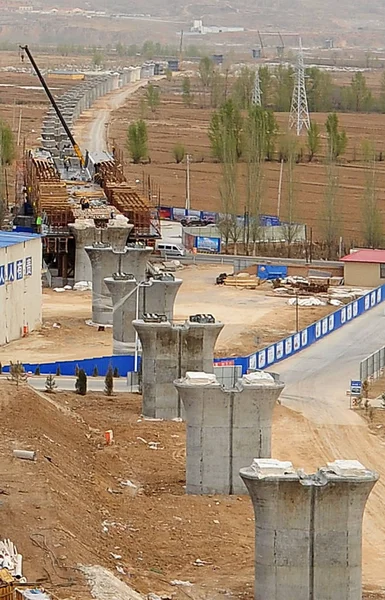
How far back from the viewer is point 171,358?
3900cm

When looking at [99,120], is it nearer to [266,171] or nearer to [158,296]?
[266,171]

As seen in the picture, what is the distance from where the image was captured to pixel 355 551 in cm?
2536

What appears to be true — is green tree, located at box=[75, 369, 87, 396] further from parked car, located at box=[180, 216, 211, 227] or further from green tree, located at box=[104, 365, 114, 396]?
parked car, located at box=[180, 216, 211, 227]

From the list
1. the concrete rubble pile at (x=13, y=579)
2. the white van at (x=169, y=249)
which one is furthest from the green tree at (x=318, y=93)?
the concrete rubble pile at (x=13, y=579)

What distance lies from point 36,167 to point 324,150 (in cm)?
3311

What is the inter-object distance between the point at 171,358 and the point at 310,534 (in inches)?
557

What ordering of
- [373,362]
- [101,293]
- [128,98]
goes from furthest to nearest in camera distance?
[128,98] → [101,293] → [373,362]

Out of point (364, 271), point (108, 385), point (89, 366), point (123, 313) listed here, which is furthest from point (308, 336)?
point (364, 271)

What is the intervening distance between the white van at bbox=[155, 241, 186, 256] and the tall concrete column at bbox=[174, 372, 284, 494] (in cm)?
3651

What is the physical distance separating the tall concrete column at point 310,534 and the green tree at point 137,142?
242 ft

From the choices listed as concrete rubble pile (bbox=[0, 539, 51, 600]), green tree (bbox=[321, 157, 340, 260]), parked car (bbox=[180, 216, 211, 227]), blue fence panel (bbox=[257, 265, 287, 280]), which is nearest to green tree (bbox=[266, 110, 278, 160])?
parked car (bbox=[180, 216, 211, 227])

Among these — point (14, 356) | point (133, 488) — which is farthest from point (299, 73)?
point (133, 488)

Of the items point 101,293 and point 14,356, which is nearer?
point 14,356

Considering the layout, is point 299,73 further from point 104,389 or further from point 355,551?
point 355,551
